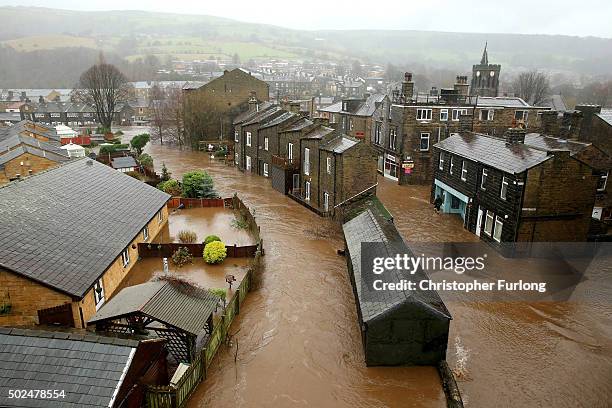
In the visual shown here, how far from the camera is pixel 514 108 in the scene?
125 feet

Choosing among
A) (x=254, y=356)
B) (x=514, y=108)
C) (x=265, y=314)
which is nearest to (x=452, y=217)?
(x=514, y=108)

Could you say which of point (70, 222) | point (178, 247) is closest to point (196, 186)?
point (178, 247)

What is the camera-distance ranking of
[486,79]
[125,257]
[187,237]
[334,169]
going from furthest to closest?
[486,79]
[334,169]
[187,237]
[125,257]

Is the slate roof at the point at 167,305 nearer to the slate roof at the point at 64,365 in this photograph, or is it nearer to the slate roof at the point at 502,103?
the slate roof at the point at 64,365

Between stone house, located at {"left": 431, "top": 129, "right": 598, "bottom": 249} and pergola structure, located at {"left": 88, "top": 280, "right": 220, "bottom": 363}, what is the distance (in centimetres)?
1618

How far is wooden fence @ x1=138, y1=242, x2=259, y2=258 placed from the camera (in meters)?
22.3

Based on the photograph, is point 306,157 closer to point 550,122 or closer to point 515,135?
point 515,135

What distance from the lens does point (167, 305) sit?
44.3 feet

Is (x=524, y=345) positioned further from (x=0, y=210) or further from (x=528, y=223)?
(x=0, y=210)

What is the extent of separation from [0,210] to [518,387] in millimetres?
19190

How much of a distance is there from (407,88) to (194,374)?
31.5 meters

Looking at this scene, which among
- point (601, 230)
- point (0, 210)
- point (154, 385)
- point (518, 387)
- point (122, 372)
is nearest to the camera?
point (122, 372)

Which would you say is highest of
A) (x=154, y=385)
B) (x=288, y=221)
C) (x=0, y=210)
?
(x=0, y=210)

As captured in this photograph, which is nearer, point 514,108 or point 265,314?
point 265,314
